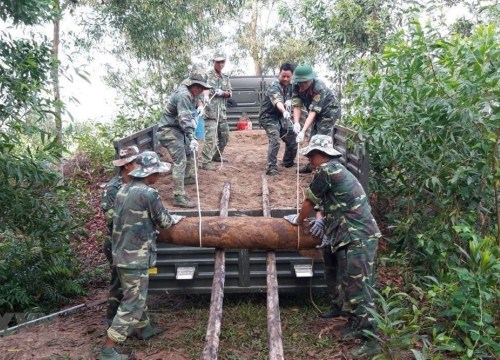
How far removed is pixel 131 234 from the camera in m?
4.17

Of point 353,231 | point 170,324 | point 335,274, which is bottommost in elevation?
point 170,324

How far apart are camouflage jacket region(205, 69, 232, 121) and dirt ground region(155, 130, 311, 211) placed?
706 millimetres

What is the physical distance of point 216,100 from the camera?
729 centimetres

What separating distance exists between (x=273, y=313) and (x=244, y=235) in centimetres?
87

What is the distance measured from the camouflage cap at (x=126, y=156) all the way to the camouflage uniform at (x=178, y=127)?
970 mm

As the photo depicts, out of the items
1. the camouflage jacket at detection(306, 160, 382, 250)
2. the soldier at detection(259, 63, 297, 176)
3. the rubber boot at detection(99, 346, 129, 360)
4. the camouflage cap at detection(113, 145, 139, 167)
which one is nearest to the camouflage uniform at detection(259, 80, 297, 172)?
the soldier at detection(259, 63, 297, 176)

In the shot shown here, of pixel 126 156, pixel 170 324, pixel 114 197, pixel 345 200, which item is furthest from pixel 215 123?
pixel 345 200

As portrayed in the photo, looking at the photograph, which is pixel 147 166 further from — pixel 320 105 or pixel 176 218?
pixel 320 105

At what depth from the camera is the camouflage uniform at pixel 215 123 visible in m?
7.01

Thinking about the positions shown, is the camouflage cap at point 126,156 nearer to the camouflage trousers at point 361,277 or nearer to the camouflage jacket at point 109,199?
the camouflage jacket at point 109,199

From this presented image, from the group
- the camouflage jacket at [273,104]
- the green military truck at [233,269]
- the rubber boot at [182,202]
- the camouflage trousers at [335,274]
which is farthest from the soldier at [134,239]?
the camouflage jacket at [273,104]

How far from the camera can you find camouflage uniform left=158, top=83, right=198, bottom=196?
568cm

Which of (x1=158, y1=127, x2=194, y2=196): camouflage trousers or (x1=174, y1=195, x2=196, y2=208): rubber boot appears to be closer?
(x1=174, y1=195, x2=196, y2=208): rubber boot

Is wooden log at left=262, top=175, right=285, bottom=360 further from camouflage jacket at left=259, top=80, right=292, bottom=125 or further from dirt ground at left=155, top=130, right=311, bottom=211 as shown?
camouflage jacket at left=259, top=80, right=292, bottom=125
